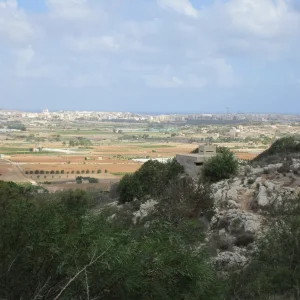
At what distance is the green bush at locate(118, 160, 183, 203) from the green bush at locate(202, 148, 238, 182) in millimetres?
2546

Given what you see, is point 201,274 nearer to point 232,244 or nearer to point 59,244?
point 59,244

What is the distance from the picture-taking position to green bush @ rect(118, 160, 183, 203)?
86.3ft

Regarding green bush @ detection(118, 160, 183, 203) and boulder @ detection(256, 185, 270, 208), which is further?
green bush @ detection(118, 160, 183, 203)

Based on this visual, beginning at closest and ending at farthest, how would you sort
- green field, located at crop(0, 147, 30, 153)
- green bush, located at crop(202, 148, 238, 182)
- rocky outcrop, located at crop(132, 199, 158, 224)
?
rocky outcrop, located at crop(132, 199, 158, 224), green bush, located at crop(202, 148, 238, 182), green field, located at crop(0, 147, 30, 153)

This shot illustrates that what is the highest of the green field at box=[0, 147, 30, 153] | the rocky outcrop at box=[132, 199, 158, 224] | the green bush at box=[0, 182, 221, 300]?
the green bush at box=[0, 182, 221, 300]

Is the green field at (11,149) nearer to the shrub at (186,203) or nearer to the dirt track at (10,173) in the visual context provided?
the dirt track at (10,173)

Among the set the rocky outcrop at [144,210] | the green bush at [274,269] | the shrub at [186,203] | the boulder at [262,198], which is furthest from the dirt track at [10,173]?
the green bush at [274,269]

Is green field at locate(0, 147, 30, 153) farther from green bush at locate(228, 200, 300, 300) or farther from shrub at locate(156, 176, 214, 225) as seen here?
green bush at locate(228, 200, 300, 300)

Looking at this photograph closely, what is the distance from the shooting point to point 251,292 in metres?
10.2

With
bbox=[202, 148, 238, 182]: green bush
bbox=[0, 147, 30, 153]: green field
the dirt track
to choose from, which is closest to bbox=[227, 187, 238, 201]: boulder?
bbox=[202, 148, 238, 182]: green bush

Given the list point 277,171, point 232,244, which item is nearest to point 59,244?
point 232,244

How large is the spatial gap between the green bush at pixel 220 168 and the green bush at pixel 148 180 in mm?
2546

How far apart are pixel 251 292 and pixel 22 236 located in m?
5.52

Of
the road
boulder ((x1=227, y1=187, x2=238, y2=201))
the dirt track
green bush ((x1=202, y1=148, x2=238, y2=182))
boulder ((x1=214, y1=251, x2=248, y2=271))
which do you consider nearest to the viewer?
boulder ((x1=214, y1=251, x2=248, y2=271))
